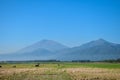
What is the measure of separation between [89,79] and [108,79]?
2.41 meters

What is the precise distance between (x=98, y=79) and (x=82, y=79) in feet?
6.89

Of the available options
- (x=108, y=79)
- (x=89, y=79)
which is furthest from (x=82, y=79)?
(x=108, y=79)

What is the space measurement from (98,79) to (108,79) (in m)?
1.27

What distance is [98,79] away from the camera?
1305 inches

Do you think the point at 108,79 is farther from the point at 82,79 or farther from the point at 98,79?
the point at 82,79

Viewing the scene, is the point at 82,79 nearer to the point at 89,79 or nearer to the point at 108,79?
the point at 89,79

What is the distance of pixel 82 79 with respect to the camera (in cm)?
3284

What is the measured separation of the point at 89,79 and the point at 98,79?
1.23m

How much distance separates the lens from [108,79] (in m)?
32.8

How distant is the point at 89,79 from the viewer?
1293 inches

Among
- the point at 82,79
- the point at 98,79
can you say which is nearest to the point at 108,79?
the point at 98,79
